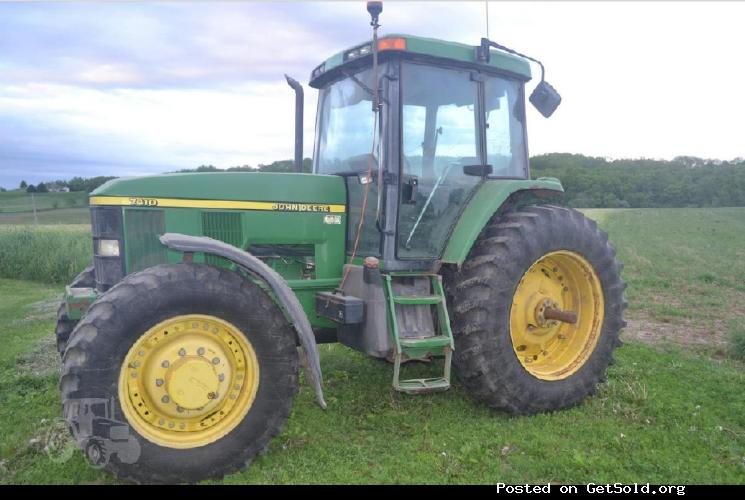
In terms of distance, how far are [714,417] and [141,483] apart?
3.95m

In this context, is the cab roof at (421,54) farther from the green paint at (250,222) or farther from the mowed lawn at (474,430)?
the mowed lawn at (474,430)

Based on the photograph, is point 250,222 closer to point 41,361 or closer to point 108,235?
point 108,235

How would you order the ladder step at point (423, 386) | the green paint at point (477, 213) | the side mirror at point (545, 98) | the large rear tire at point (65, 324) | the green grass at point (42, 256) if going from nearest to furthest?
the ladder step at point (423, 386) < the green paint at point (477, 213) < the large rear tire at point (65, 324) < the side mirror at point (545, 98) < the green grass at point (42, 256)

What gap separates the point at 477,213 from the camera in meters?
4.72

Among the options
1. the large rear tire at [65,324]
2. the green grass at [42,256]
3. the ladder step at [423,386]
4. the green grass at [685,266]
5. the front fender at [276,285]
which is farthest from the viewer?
the green grass at [42,256]

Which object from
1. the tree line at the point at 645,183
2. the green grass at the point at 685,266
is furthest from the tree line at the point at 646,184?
the green grass at the point at 685,266

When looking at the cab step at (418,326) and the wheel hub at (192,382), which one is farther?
the cab step at (418,326)

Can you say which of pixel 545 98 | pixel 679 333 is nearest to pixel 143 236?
pixel 545 98

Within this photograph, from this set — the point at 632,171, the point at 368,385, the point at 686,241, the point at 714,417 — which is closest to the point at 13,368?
the point at 368,385

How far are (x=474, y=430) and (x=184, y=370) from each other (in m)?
2.05

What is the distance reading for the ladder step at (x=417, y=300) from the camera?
14.4ft

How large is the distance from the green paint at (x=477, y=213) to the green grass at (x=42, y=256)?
1042 cm

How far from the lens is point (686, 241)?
61.8 ft

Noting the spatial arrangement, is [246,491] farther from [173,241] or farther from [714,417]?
[714,417]
